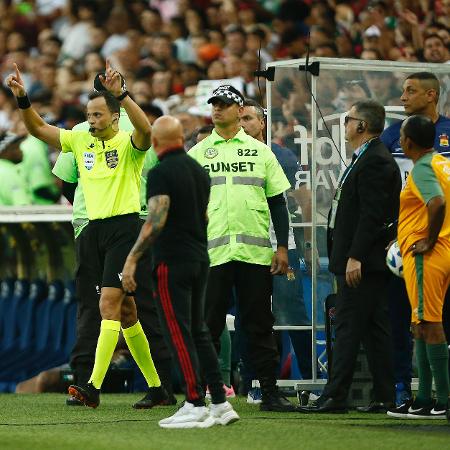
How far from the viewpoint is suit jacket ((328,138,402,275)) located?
8742 millimetres

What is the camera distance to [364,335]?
29.6 ft

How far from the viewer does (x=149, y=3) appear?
2080 centimetres

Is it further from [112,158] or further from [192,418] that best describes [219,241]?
[192,418]

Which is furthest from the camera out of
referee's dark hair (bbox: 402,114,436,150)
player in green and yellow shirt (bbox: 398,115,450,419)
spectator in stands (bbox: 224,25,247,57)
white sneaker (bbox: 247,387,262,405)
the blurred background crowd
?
spectator in stands (bbox: 224,25,247,57)

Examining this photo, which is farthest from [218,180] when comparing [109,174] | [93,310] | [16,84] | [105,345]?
[93,310]

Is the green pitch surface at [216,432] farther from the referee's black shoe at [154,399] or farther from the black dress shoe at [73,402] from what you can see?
the black dress shoe at [73,402]

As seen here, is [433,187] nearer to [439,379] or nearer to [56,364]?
[439,379]

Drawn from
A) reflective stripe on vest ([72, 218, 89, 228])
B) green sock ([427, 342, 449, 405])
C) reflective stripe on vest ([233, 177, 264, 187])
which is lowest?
green sock ([427, 342, 449, 405])

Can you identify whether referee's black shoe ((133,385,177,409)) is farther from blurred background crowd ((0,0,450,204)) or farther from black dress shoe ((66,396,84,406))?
blurred background crowd ((0,0,450,204))

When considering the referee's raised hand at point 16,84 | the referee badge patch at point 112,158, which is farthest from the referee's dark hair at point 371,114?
the referee's raised hand at point 16,84

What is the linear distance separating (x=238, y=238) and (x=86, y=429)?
187cm

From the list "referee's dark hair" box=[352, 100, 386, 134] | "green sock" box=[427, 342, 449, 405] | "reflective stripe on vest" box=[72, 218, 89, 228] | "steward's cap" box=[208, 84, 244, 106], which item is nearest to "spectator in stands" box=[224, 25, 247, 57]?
"reflective stripe on vest" box=[72, 218, 89, 228]

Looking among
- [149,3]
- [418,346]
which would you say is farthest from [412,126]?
[149,3]

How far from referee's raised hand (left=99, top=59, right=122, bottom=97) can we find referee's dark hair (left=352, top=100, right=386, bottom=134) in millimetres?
1584
